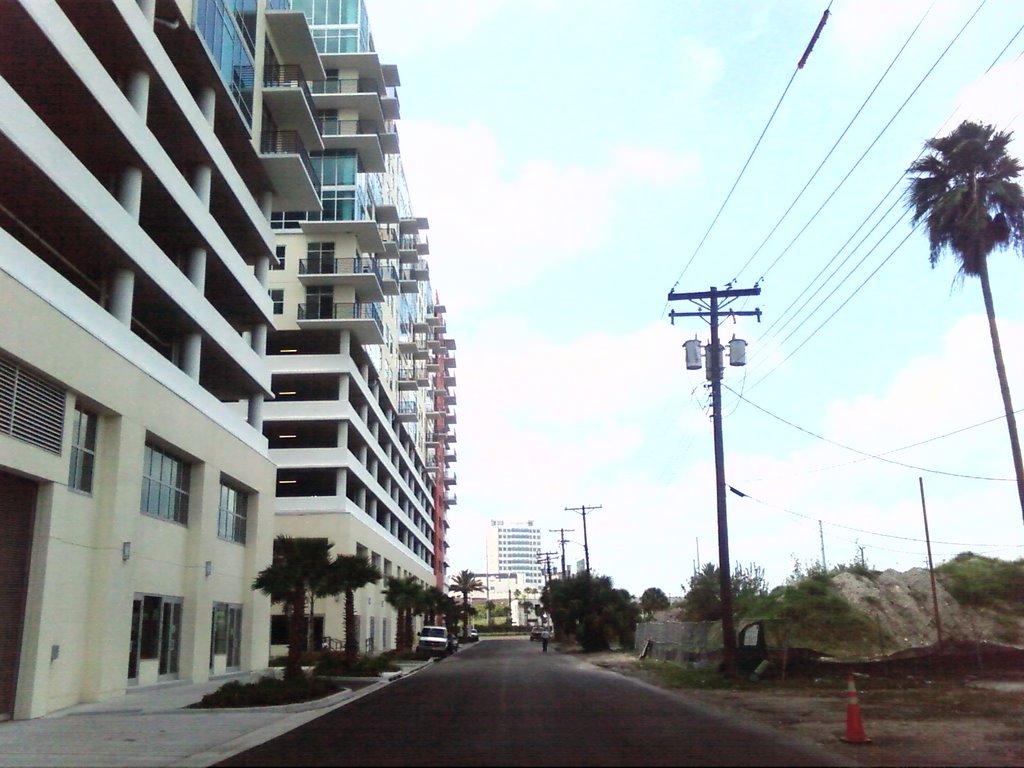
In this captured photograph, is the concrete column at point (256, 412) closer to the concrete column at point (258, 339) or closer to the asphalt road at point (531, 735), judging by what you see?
the concrete column at point (258, 339)

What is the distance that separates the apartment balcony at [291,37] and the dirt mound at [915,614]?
33.1 metres

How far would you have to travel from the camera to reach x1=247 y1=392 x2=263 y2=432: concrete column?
3800 cm

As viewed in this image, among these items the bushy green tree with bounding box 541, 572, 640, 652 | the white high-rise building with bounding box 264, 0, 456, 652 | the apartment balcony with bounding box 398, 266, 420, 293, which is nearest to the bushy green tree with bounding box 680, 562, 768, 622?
the bushy green tree with bounding box 541, 572, 640, 652

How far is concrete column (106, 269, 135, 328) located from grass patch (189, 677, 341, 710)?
9.48 metres

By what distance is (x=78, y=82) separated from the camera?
2083cm

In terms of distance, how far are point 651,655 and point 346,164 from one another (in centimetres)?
3397

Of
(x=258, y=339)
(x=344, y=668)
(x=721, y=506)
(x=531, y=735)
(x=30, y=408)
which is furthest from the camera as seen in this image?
(x=258, y=339)

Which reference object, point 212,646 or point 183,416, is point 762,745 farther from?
point 212,646

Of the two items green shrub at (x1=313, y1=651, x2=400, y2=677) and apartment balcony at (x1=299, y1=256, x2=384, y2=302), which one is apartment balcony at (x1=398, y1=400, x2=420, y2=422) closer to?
apartment balcony at (x1=299, y1=256, x2=384, y2=302)

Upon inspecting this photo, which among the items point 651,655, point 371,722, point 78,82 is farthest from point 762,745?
point 651,655

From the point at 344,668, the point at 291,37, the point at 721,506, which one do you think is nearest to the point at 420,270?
the point at 291,37

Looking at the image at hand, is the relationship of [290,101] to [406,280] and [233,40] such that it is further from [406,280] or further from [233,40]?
[406,280]

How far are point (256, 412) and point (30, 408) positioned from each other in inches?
779

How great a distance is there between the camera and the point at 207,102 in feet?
101
